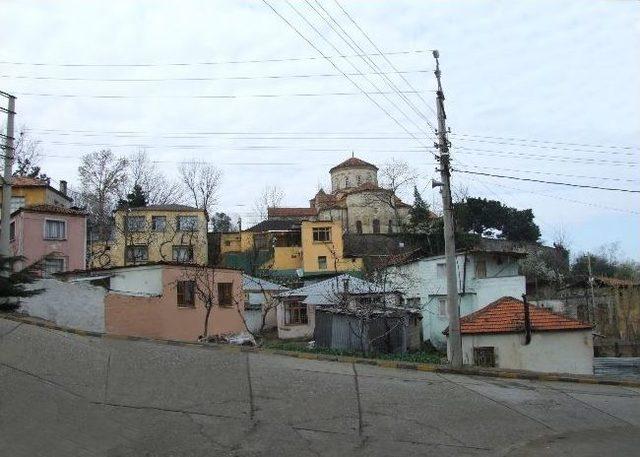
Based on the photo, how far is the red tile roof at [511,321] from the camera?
23797 mm

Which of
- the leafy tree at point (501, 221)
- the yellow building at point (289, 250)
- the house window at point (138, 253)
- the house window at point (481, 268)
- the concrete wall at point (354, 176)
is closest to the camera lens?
the house window at point (481, 268)

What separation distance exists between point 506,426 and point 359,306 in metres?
18.9

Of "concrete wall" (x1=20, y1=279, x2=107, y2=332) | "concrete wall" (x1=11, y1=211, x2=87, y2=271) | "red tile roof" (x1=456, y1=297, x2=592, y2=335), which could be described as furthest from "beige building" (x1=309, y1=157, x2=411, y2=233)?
"concrete wall" (x1=20, y1=279, x2=107, y2=332)

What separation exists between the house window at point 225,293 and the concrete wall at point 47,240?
9.24 metres

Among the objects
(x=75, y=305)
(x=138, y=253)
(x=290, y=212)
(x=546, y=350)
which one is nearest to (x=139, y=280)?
(x=75, y=305)

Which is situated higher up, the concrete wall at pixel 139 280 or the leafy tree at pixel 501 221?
the leafy tree at pixel 501 221

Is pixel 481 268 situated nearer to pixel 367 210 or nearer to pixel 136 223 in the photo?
pixel 136 223

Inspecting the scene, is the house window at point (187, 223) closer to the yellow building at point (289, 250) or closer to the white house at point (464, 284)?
the yellow building at point (289, 250)

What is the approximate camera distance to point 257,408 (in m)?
9.05

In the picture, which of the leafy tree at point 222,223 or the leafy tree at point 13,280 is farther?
the leafy tree at point 222,223

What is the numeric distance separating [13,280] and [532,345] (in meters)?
19.9

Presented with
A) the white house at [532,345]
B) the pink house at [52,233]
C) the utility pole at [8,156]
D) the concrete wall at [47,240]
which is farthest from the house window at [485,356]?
the pink house at [52,233]

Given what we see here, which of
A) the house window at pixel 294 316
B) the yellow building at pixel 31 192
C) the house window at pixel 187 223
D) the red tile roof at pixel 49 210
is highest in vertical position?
the yellow building at pixel 31 192

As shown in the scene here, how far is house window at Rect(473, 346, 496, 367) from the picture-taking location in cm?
2384
